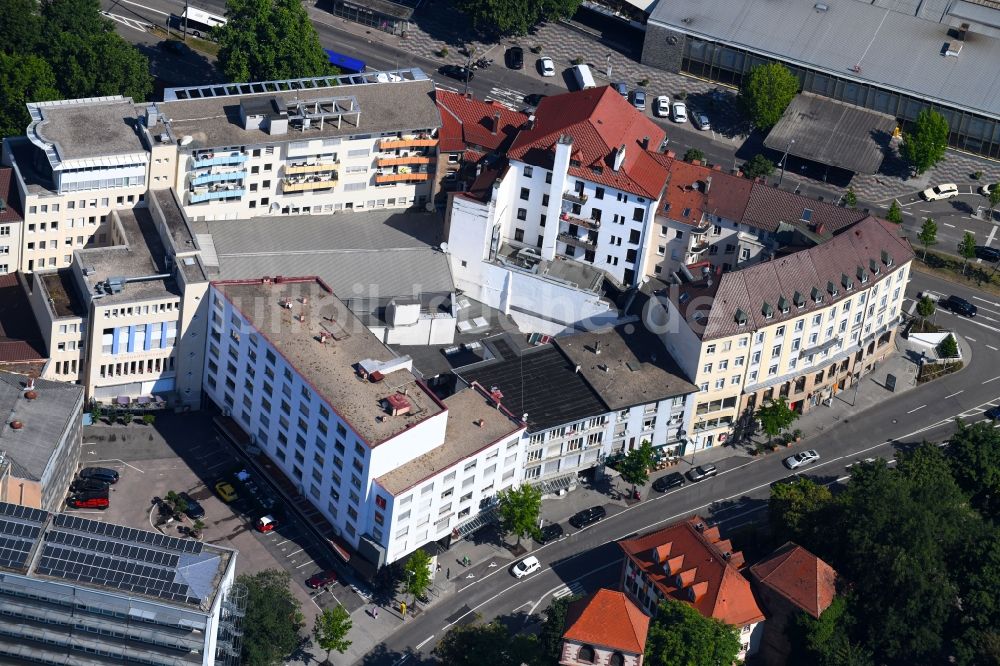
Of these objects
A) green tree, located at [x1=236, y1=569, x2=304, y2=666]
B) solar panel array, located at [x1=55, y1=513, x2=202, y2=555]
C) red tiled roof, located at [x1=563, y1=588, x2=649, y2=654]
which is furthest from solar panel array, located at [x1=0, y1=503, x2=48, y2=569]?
red tiled roof, located at [x1=563, y1=588, x2=649, y2=654]

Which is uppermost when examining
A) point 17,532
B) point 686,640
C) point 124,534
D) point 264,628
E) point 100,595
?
point 17,532

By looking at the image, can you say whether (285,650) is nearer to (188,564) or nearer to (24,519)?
(188,564)

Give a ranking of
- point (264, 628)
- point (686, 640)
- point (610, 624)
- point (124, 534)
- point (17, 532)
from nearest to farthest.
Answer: point (17, 532), point (124, 534), point (610, 624), point (686, 640), point (264, 628)

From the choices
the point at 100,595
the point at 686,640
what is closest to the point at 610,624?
the point at 686,640

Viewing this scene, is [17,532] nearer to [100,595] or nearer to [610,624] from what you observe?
[100,595]

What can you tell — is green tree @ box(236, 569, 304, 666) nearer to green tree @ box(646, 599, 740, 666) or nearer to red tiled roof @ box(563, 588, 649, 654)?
red tiled roof @ box(563, 588, 649, 654)

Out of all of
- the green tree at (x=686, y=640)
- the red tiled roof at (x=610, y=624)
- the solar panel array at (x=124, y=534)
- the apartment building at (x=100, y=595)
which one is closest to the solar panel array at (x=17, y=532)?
the apartment building at (x=100, y=595)
